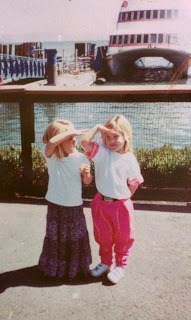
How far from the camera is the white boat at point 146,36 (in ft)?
102

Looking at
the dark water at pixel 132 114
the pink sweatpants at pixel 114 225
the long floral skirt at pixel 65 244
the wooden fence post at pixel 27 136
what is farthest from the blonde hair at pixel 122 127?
the dark water at pixel 132 114

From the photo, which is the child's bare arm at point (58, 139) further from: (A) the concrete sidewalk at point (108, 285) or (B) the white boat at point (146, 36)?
(B) the white boat at point (146, 36)

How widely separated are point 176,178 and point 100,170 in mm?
2564

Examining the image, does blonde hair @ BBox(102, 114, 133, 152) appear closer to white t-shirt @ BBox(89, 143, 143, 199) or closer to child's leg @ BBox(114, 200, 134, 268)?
white t-shirt @ BBox(89, 143, 143, 199)

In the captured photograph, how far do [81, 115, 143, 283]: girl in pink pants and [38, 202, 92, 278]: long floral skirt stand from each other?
0.63 feet

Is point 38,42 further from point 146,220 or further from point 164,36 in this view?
point 146,220

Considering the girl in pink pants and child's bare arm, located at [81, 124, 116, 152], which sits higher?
child's bare arm, located at [81, 124, 116, 152]

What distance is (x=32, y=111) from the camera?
17.5 ft

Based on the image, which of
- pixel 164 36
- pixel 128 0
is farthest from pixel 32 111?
pixel 128 0

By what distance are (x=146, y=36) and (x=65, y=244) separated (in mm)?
32280

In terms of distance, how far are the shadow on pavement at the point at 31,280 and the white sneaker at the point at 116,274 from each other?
0.11m

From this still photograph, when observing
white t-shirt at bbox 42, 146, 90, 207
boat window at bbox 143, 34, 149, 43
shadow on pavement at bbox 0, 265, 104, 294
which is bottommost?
shadow on pavement at bbox 0, 265, 104, 294

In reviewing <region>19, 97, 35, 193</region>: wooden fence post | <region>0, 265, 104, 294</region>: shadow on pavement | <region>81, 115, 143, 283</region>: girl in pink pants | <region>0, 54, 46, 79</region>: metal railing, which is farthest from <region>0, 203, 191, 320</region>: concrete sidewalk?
<region>0, 54, 46, 79</region>: metal railing

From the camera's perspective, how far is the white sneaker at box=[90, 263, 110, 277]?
11.4ft
